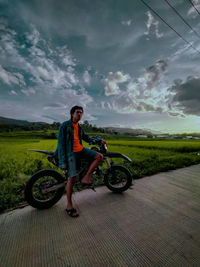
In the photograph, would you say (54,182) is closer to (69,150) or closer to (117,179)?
(69,150)

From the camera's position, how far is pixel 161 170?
4.05 metres

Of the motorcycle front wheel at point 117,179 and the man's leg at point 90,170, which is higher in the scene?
the man's leg at point 90,170

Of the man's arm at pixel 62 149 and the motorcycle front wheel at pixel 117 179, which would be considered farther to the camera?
the motorcycle front wheel at pixel 117 179

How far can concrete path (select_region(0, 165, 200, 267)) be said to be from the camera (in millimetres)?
1163

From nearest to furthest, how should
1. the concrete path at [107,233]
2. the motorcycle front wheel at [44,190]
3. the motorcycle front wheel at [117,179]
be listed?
the concrete path at [107,233]
the motorcycle front wheel at [44,190]
the motorcycle front wheel at [117,179]

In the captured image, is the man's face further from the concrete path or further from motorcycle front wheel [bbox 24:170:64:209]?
the concrete path

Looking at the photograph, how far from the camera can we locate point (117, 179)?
2611mm

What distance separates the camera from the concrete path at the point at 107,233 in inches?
45.8

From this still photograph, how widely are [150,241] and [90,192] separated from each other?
54.7 inches

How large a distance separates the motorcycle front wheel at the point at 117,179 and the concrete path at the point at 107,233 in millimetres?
230

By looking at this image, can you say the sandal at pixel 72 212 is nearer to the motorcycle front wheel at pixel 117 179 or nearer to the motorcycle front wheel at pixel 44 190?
the motorcycle front wheel at pixel 44 190

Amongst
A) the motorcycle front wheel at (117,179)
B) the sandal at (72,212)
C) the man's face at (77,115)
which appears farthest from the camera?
the motorcycle front wheel at (117,179)

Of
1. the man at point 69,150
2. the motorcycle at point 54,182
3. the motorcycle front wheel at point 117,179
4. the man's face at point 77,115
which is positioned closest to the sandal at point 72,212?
the man at point 69,150

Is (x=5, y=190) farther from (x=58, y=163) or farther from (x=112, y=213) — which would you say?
(x=112, y=213)
